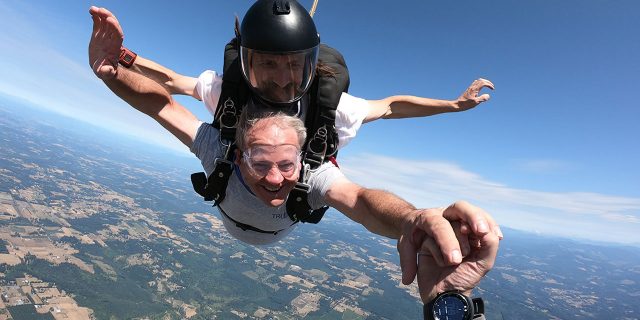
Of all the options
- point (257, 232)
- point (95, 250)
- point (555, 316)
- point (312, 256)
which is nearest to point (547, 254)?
point (555, 316)

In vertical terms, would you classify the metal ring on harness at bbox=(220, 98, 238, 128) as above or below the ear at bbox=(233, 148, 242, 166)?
above

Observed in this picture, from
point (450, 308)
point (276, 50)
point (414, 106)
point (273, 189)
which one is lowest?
point (450, 308)

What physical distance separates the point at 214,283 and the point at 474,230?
165ft

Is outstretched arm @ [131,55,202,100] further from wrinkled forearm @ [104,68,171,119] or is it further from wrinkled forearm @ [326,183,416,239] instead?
wrinkled forearm @ [326,183,416,239]

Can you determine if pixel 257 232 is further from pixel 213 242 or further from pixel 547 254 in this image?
pixel 547 254

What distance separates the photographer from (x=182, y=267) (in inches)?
1928

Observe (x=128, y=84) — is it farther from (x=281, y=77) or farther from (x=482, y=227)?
(x=482, y=227)

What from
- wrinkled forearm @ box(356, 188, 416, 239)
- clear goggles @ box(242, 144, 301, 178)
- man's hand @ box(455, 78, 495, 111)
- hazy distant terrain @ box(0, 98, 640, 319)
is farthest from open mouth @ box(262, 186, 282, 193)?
hazy distant terrain @ box(0, 98, 640, 319)

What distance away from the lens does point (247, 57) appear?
2799mm

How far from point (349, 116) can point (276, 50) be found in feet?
3.15

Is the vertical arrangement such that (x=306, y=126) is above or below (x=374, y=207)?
above

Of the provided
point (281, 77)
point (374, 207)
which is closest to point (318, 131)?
point (281, 77)

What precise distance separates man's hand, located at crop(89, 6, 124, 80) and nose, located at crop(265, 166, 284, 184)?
1.34 metres

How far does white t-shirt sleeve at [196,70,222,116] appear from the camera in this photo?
9.93 ft
